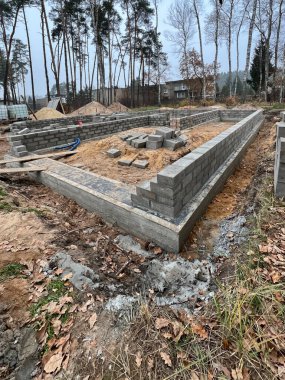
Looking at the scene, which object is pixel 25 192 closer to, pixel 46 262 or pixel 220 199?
pixel 46 262

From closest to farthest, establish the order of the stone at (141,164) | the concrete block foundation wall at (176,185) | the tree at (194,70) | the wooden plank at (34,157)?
the concrete block foundation wall at (176,185) < the stone at (141,164) < the wooden plank at (34,157) < the tree at (194,70)

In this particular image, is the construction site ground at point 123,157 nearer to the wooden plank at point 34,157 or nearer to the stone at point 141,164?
the stone at point 141,164

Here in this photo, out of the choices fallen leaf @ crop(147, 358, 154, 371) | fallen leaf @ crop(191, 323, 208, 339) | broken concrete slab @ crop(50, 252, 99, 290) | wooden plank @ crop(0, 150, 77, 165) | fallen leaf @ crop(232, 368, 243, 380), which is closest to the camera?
fallen leaf @ crop(232, 368, 243, 380)

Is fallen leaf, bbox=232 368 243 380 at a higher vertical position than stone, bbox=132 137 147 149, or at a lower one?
lower

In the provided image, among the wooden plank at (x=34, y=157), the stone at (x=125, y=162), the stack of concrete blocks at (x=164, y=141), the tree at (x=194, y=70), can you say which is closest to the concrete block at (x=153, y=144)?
the stack of concrete blocks at (x=164, y=141)

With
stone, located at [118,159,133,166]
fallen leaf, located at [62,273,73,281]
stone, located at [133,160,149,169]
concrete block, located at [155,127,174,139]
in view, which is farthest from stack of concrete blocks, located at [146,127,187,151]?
fallen leaf, located at [62,273,73,281]

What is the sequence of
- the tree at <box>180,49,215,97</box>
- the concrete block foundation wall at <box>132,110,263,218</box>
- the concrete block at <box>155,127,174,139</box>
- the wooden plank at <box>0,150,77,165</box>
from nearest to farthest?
the concrete block foundation wall at <box>132,110,263,218</box>
the wooden plank at <box>0,150,77,165</box>
the concrete block at <box>155,127,174,139</box>
the tree at <box>180,49,215,97</box>

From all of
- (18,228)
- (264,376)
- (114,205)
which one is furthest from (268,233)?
Answer: (18,228)

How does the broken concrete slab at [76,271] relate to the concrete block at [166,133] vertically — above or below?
below

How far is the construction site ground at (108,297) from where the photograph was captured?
5.73 ft

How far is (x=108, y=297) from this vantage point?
2363 mm

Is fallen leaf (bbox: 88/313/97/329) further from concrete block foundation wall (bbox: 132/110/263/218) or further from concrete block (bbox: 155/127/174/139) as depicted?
concrete block (bbox: 155/127/174/139)

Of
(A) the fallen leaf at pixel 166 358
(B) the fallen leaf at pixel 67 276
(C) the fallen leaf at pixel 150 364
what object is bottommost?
(C) the fallen leaf at pixel 150 364

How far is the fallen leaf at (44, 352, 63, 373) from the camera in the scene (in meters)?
1.77
